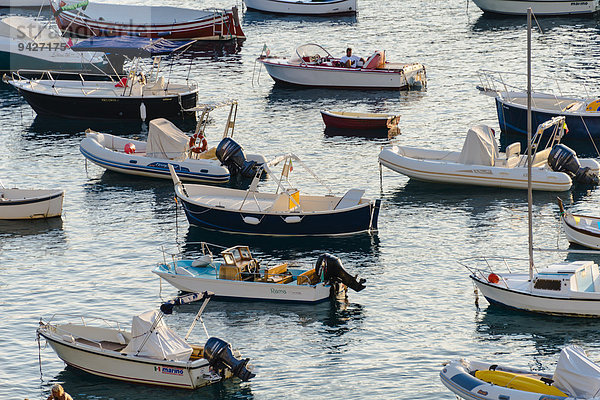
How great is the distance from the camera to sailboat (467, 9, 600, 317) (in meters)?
41.4

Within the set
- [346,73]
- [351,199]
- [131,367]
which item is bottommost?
[131,367]

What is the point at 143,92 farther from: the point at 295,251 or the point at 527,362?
the point at 527,362

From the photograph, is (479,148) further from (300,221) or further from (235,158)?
(235,158)

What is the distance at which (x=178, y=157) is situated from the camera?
62.2 m

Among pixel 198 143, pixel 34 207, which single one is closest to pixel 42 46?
pixel 198 143

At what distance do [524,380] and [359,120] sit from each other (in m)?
37.6

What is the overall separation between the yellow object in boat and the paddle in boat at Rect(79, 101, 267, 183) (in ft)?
93.0

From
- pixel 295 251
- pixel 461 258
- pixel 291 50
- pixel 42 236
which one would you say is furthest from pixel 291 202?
pixel 291 50

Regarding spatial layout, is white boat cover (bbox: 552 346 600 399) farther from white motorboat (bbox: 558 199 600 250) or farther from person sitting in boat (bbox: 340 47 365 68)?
person sitting in boat (bbox: 340 47 365 68)

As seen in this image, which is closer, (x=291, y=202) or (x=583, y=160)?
(x=291, y=202)

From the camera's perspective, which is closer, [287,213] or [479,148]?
[287,213]

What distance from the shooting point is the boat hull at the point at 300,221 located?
51.6m

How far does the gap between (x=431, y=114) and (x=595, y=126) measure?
39.7 ft

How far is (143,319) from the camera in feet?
125
